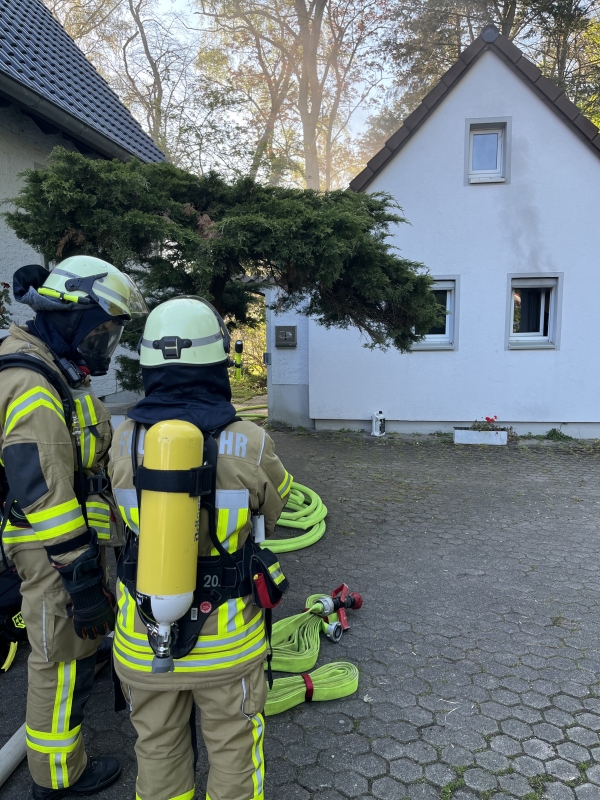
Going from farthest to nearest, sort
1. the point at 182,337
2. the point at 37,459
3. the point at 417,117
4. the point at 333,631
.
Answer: the point at 417,117 → the point at 333,631 → the point at 37,459 → the point at 182,337

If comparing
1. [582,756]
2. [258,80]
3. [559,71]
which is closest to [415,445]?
[582,756]

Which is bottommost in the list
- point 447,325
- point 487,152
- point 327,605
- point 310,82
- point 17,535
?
point 327,605

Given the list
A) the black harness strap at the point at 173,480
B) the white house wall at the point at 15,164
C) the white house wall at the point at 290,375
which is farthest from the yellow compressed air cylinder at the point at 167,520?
the white house wall at the point at 290,375

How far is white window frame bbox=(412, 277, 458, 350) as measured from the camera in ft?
30.2

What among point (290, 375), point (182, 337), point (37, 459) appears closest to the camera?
point (182, 337)

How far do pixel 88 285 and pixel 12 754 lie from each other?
6.53 feet

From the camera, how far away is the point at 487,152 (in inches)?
361

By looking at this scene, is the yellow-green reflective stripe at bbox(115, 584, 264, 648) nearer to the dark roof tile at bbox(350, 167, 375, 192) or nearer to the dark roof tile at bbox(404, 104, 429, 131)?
the dark roof tile at bbox(350, 167, 375, 192)

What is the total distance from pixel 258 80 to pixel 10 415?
977 inches

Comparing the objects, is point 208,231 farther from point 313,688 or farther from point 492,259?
point 492,259

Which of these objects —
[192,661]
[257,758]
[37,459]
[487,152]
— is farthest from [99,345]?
[487,152]

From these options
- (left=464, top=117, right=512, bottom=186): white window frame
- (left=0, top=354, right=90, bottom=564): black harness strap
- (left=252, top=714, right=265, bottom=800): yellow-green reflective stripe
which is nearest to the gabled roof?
(left=464, top=117, right=512, bottom=186): white window frame

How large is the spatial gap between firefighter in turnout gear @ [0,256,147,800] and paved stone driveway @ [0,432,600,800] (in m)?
0.41

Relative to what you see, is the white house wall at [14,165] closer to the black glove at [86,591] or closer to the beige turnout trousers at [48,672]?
the beige turnout trousers at [48,672]
